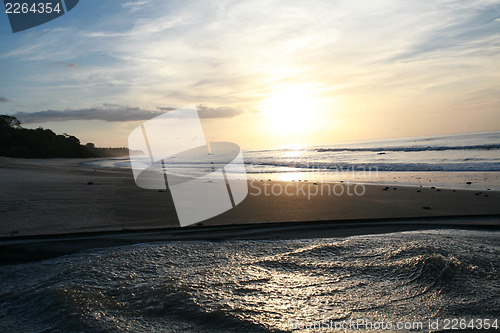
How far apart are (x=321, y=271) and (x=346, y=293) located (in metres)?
0.44

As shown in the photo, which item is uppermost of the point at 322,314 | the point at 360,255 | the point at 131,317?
the point at 131,317

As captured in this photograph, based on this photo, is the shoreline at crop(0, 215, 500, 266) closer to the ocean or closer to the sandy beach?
the sandy beach

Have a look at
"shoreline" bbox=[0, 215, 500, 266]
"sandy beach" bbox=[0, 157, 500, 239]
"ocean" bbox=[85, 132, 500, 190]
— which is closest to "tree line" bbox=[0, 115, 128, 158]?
"ocean" bbox=[85, 132, 500, 190]

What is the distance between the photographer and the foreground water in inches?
78.7

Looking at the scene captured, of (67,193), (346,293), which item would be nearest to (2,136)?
(67,193)

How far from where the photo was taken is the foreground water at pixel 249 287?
2000 mm

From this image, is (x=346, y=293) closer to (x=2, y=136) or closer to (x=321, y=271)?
(x=321, y=271)

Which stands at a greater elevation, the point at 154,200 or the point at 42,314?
the point at 42,314

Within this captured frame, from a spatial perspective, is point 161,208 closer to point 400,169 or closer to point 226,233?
point 226,233

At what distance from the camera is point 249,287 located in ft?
8.00

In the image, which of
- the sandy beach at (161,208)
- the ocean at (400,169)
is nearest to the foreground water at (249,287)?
the sandy beach at (161,208)

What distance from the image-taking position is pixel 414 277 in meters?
2.58

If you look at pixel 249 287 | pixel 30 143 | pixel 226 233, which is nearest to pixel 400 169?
pixel 226 233

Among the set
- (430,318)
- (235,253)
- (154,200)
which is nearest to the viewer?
(430,318)
